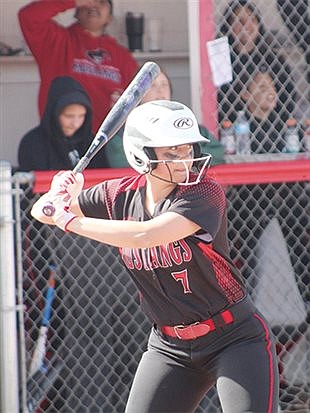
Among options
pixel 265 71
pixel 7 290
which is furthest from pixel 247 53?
pixel 7 290

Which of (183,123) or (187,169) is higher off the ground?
(183,123)

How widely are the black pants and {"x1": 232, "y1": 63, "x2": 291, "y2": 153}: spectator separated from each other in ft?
6.10

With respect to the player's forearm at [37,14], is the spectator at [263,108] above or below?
below

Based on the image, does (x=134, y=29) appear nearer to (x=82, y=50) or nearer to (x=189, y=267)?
(x=82, y=50)

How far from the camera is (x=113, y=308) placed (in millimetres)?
5242

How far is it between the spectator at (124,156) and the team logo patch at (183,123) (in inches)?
54.9

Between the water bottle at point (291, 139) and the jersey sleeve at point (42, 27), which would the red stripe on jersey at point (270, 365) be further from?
the jersey sleeve at point (42, 27)

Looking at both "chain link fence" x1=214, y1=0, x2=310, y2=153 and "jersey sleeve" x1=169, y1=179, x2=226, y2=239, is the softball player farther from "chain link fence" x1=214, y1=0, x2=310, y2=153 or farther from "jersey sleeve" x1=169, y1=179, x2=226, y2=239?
"chain link fence" x1=214, y1=0, x2=310, y2=153

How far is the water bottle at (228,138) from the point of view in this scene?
18.0 ft

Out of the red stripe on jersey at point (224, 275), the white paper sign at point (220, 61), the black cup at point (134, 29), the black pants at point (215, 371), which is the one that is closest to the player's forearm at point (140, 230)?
the red stripe on jersey at point (224, 275)

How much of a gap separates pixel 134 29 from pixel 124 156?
187 cm

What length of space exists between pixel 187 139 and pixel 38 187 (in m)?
1.50

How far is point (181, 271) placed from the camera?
3756 millimetres

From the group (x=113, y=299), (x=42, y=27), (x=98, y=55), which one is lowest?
(x=113, y=299)
